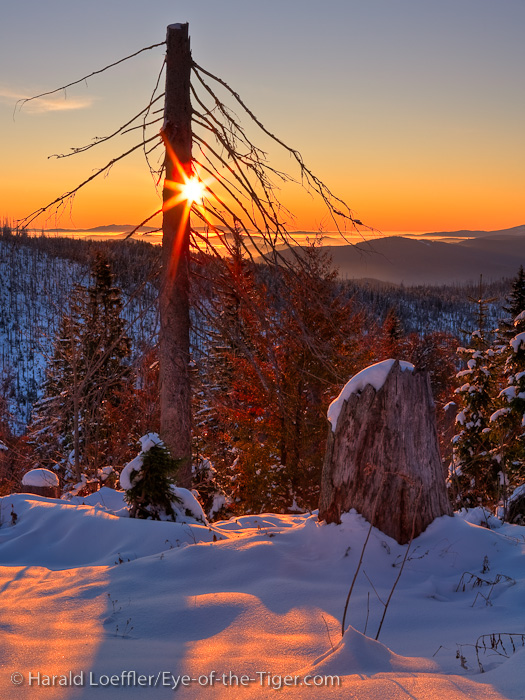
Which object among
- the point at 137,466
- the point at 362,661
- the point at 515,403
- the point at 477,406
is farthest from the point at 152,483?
the point at 477,406

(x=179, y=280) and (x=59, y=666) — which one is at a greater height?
(x=179, y=280)

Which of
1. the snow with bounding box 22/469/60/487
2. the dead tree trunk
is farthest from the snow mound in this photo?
the snow with bounding box 22/469/60/487

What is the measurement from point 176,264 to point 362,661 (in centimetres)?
623

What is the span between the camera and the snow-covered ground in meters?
2.49

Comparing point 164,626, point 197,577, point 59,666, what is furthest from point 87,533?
point 59,666

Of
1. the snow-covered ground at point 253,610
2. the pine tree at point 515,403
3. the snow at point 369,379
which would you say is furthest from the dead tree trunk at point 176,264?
the pine tree at point 515,403

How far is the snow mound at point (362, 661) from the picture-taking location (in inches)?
99.9

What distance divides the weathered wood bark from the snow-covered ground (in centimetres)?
18

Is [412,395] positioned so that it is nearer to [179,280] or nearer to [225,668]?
[225,668]

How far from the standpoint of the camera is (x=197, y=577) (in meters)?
4.20

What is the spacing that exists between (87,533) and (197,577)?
1.89 m

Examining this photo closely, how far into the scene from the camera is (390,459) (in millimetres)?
5152

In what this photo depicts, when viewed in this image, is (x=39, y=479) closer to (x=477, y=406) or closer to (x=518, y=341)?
(x=518, y=341)

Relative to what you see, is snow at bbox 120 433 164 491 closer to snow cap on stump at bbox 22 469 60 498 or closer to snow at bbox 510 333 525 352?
snow cap on stump at bbox 22 469 60 498
